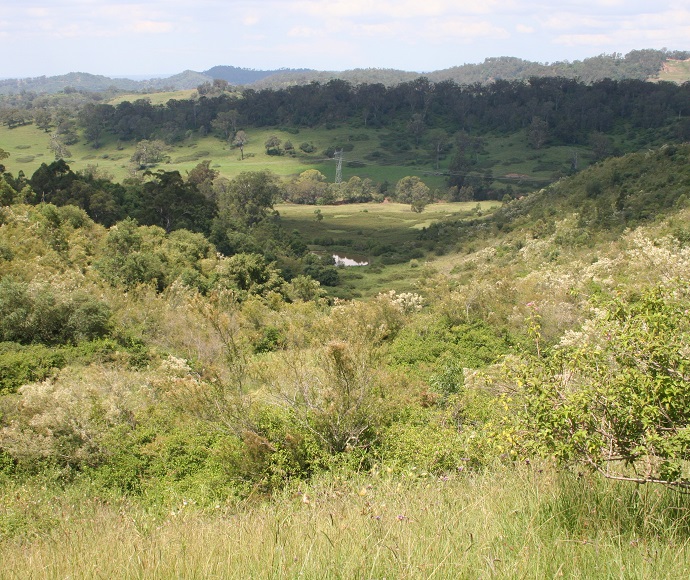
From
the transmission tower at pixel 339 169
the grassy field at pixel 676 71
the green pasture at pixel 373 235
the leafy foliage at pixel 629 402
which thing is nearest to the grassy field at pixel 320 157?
the transmission tower at pixel 339 169

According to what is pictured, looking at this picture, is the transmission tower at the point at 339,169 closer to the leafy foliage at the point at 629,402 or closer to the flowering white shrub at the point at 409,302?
the flowering white shrub at the point at 409,302

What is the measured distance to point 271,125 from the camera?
407ft

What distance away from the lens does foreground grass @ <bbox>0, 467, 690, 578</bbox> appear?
3.74 m

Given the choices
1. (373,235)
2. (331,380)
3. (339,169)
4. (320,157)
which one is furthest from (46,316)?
(320,157)

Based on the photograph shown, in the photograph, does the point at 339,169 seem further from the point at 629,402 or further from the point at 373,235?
the point at 629,402

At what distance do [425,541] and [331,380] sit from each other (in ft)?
19.5

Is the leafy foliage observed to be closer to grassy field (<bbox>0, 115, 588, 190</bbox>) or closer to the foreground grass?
the foreground grass

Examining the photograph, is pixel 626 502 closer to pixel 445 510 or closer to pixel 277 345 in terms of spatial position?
pixel 445 510

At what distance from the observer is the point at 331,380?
10016mm

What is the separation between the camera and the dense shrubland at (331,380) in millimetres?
4578

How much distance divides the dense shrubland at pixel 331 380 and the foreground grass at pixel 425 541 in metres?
0.05

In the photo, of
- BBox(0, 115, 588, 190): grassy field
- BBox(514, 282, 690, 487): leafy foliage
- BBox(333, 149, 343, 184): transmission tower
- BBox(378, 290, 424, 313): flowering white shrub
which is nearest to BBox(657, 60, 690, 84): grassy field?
BBox(0, 115, 588, 190): grassy field

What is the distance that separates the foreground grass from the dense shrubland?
5 centimetres

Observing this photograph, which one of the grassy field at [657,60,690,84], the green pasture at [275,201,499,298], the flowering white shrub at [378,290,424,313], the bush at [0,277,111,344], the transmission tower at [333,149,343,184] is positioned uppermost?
the grassy field at [657,60,690,84]
